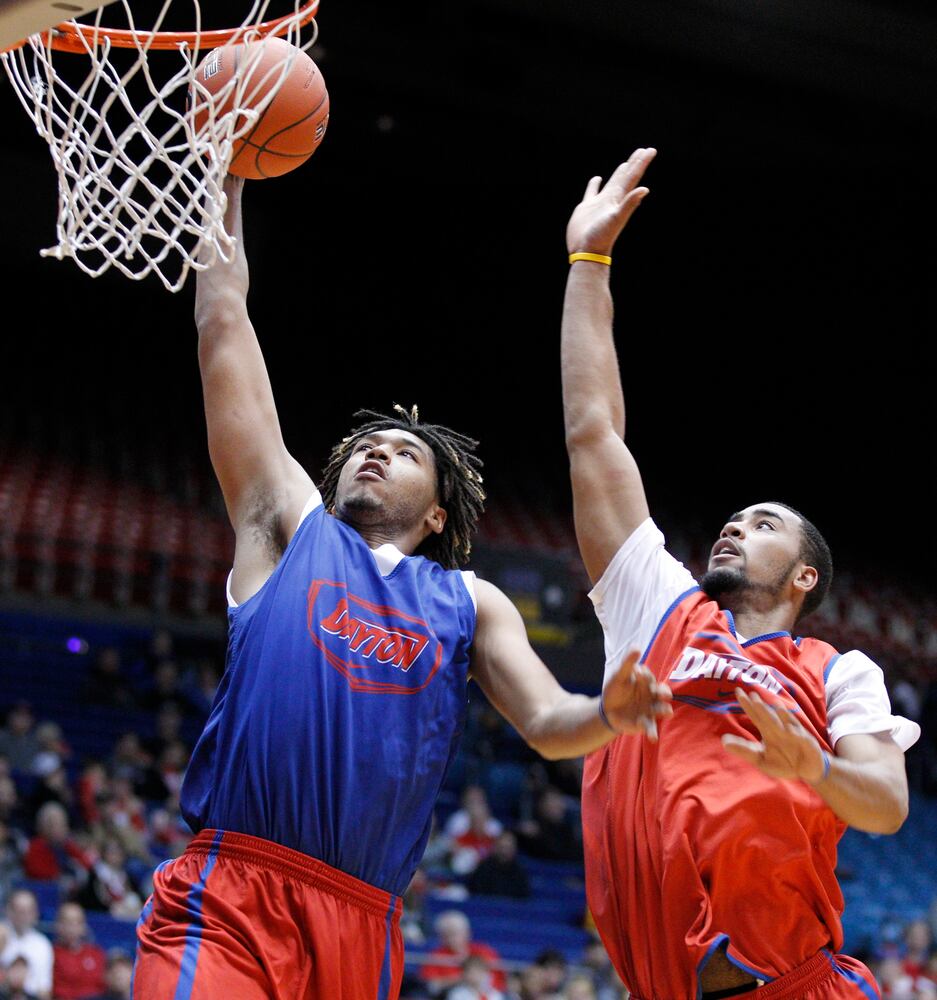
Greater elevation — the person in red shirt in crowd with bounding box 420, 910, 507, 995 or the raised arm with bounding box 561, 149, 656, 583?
the raised arm with bounding box 561, 149, 656, 583

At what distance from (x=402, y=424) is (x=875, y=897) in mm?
9757

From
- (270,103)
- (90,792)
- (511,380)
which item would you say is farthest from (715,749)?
(511,380)

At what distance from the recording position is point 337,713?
2.96m

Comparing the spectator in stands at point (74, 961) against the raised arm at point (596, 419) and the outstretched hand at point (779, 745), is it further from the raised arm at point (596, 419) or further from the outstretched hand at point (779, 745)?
the outstretched hand at point (779, 745)

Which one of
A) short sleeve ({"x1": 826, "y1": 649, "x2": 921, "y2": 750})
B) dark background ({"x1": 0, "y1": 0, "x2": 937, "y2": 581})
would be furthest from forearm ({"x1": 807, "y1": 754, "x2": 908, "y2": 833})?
dark background ({"x1": 0, "y1": 0, "x2": 937, "y2": 581})

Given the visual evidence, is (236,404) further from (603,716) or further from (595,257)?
(603,716)

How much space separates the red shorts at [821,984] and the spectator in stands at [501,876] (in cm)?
732

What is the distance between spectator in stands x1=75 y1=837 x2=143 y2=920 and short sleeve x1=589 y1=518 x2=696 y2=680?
5.93 metres

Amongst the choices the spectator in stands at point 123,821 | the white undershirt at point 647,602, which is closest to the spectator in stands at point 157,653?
the spectator in stands at point 123,821

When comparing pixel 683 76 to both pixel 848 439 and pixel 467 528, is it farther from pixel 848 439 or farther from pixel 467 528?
pixel 467 528

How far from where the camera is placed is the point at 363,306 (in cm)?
1866

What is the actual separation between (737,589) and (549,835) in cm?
801

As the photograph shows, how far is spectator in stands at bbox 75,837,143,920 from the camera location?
850 cm

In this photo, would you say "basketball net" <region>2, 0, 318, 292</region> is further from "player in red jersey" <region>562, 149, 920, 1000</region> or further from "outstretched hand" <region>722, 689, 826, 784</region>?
"outstretched hand" <region>722, 689, 826, 784</region>
